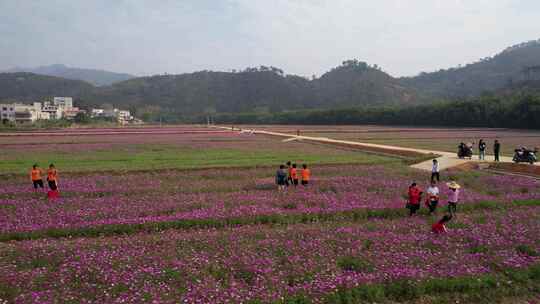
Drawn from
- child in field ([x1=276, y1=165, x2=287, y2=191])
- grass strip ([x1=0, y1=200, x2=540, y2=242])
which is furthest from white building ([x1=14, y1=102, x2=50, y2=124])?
grass strip ([x1=0, y1=200, x2=540, y2=242])

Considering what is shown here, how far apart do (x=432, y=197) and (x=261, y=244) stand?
782cm

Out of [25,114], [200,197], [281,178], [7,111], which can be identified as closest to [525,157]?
[281,178]

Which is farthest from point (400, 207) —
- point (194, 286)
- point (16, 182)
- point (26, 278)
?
point (16, 182)

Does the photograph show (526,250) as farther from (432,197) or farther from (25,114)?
(25,114)

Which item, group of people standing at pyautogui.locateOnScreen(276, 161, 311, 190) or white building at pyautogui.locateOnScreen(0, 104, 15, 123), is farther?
white building at pyautogui.locateOnScreen(0, 104, 15, 123)

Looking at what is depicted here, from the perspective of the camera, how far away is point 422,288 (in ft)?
27.7

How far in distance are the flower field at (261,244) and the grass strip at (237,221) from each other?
4 centimetres

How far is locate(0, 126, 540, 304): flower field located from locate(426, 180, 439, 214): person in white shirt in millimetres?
485

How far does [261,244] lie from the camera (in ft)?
36.2

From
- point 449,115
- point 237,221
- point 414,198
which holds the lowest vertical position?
point 237,221

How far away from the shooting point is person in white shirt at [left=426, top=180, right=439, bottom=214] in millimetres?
14773

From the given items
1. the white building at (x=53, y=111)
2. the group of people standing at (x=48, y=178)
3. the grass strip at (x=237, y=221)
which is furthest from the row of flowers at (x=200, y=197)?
the white building at (x=53, y=111)

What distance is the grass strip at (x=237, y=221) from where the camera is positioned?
12594 millimetres

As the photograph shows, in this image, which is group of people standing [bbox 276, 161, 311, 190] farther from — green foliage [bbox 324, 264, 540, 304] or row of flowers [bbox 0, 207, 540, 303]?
green foliage [bbox 324, 264, 540, 304]
